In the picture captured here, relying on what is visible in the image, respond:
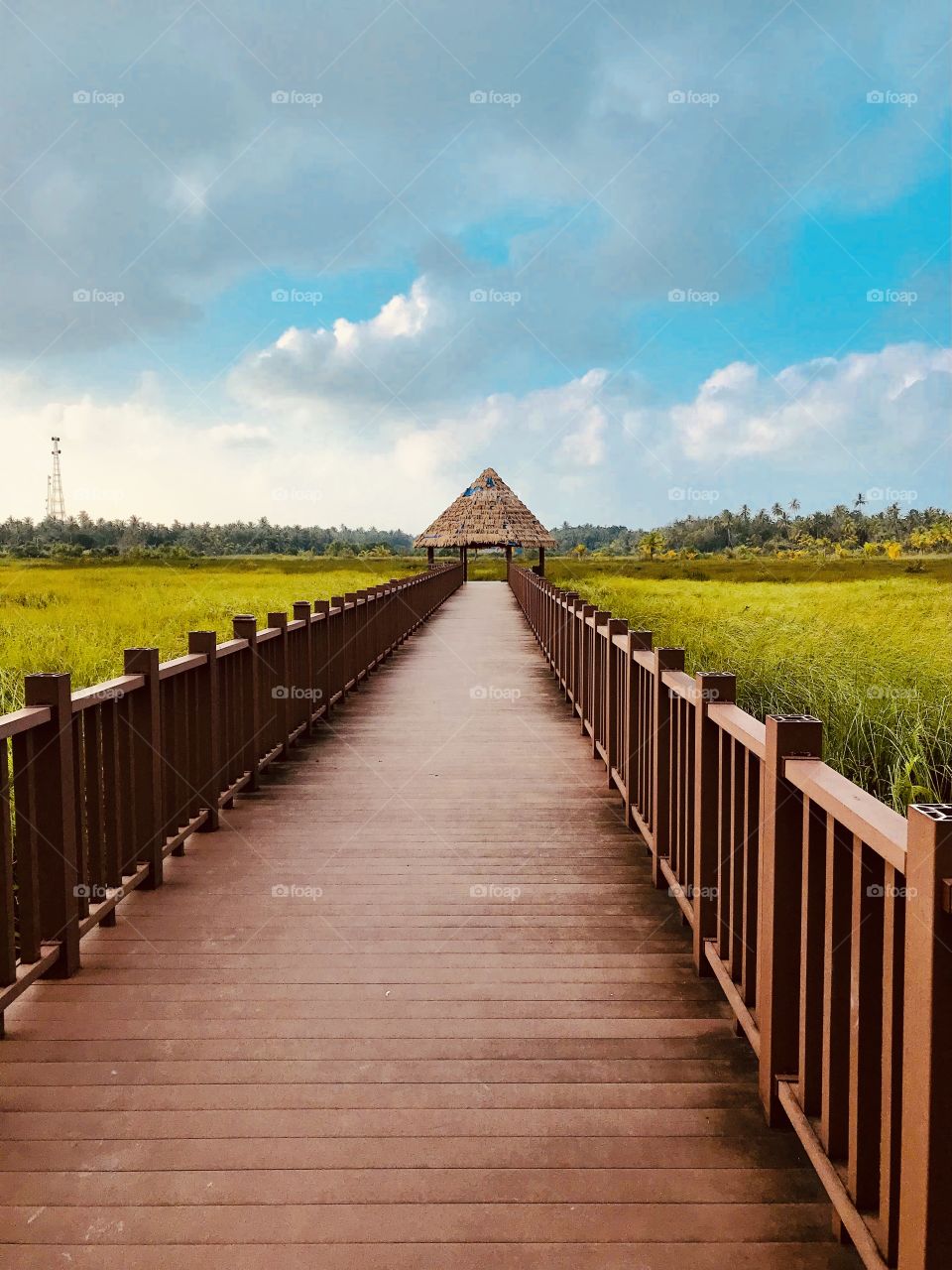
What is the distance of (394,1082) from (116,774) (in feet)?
6.21

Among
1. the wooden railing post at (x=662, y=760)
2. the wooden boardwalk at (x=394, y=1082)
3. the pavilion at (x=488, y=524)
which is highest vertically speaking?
the pavilion at (x=488, y=524)

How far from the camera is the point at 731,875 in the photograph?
2988 mm

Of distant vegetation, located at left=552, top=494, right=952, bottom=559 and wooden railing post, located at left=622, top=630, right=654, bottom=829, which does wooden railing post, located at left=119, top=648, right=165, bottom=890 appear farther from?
distant vegetation, located at left=552, top=494, right=952, bottom=559

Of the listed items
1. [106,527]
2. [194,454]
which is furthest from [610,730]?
[106,527]

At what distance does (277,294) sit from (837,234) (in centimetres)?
6266

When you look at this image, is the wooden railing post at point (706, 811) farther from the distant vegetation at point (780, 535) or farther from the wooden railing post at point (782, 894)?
the distant vegetation at point (780, 535)

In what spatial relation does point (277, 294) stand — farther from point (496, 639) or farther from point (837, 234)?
point (837, 234)

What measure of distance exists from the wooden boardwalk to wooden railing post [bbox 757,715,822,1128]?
24 centimetres

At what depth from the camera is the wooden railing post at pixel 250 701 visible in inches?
235

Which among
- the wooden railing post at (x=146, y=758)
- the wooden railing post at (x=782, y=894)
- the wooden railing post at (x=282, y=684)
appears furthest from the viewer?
the wooden railing post at (x=282, y=684)

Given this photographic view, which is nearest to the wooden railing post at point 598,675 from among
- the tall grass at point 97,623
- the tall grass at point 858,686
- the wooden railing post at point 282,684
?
the tall grass at point 858,686

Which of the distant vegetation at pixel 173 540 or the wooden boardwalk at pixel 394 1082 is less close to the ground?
the distant vegetation at pixel 173 540

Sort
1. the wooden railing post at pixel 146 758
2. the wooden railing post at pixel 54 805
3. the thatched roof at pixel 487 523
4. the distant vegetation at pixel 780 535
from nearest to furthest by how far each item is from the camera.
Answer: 1. the wooden railing post at pixel 54 805
2. the wooden railing post at pixel 146 758
3. the thatched roof at pixel 487 523
4. the distant vegetation at pixel 780 535

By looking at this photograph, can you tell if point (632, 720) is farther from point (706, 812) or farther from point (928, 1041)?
point (928, 1041)
